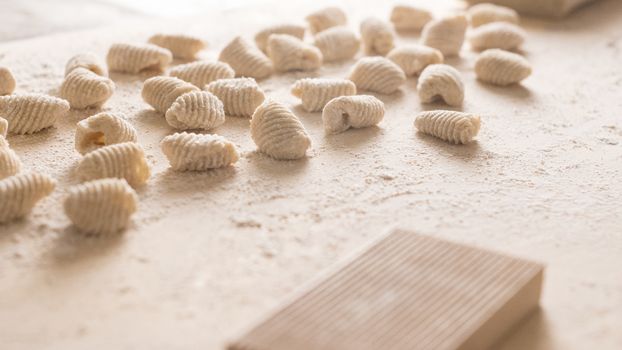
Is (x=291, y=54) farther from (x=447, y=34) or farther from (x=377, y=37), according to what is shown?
(x=447, y=34)

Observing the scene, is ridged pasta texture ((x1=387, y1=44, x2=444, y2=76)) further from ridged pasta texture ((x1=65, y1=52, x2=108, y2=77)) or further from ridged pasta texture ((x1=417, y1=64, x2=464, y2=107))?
ridged pasta texture ((x1=65, y1=52, x2=108, y2=77))

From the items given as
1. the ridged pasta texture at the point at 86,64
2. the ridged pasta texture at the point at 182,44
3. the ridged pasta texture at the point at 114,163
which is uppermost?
the ridged pasta texture at the point at 114,163

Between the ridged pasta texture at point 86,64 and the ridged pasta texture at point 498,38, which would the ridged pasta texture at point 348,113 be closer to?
the ridged pasta texture at point 86,64

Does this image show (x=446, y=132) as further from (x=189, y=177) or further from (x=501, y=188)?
(x=189, y=177)

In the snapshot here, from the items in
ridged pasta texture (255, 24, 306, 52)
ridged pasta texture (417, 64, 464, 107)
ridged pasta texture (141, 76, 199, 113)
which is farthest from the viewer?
ridged pasta texture (255, 24, 306, 52)

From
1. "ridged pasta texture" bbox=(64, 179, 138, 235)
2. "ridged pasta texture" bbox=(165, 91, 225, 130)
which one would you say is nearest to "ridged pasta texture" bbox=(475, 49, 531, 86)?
"ridged pasta texture" bbox=(165, 91, 225, 130)

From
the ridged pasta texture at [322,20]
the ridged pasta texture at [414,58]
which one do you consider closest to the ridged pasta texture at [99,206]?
the ridged pasta texture at [414,58]

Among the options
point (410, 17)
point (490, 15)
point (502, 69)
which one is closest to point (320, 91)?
point (502, 69)
